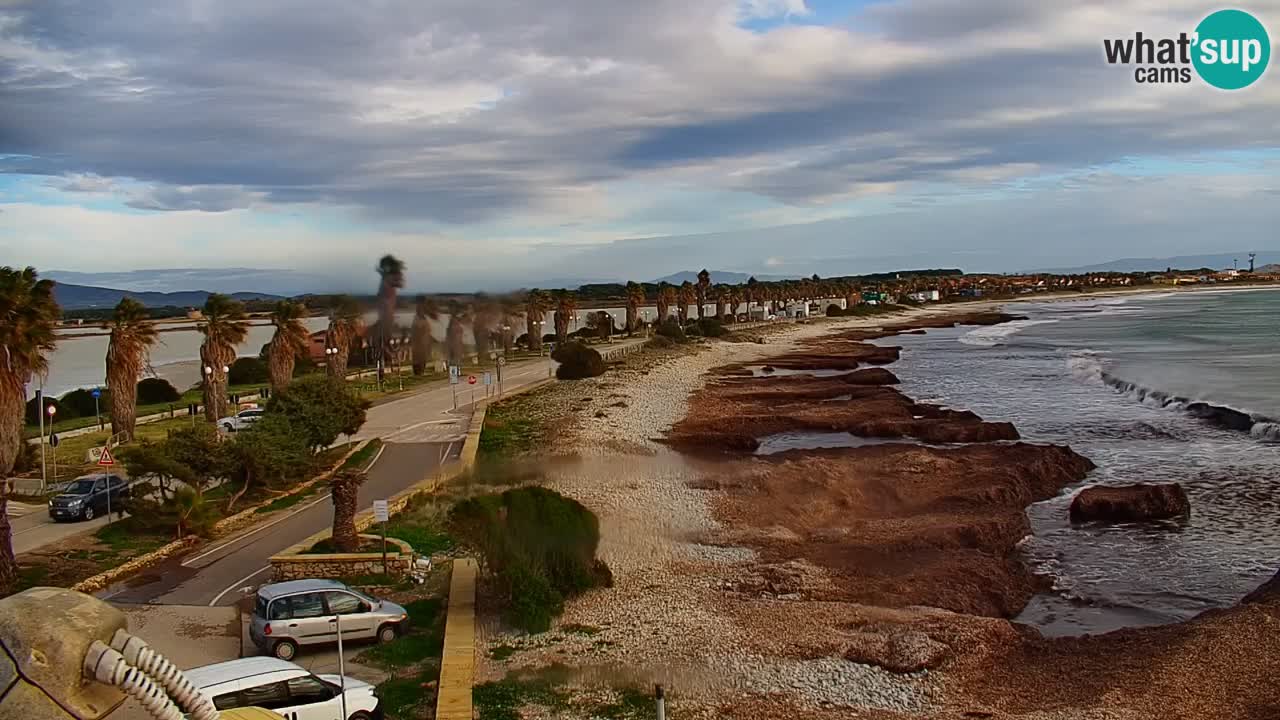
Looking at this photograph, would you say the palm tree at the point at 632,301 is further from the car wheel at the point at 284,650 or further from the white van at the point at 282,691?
the white van at the point at 282,691

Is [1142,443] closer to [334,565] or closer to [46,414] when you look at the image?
[334,565]

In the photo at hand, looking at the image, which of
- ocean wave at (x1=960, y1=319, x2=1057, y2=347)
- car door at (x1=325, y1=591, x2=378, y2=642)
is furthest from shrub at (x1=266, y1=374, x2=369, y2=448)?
ocean wave at (x1=960, y1=319, x2=1057, y2=347)

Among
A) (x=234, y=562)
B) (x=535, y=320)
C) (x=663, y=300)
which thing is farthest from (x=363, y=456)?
(x=663, y=300)

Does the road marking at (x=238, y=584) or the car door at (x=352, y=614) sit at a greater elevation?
the car door at (x=352, y=614)

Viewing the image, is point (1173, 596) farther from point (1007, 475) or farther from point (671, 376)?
point (671, 376)

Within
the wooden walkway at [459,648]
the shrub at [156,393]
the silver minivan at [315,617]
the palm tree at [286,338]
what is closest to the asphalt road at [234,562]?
A: the silver minivan at [315,617]

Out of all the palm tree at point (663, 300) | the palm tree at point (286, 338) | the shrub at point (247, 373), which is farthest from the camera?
the palm tree at point (663, 300)
